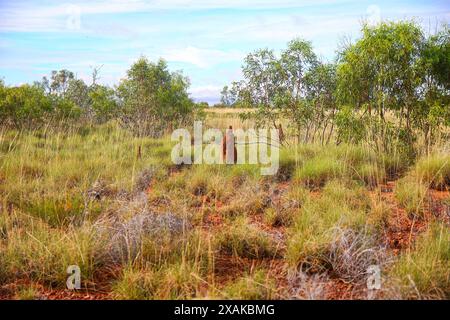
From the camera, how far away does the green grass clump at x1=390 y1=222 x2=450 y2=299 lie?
2932 mm

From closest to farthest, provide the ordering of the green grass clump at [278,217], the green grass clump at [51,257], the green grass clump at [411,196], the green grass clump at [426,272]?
the green grass clump at [426,272] < the green grass clump at [51,257] < the green grass clump at [278,217] < the green grass clump at [411,196]

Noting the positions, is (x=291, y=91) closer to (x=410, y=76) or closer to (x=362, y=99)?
(x=362, y=99)

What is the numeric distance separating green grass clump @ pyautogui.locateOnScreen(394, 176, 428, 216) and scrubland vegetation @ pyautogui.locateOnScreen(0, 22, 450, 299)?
18 millimetres

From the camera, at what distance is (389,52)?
7.13 m

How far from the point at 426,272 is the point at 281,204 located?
2276 millimetres

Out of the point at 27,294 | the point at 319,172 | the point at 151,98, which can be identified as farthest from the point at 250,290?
the point at 151,98

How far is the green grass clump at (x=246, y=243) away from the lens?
3.92 metres

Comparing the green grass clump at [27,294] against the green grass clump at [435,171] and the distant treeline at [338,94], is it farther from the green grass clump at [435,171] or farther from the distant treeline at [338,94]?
the distant treeline at [338,94]

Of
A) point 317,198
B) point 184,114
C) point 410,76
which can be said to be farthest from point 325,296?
point 184,114

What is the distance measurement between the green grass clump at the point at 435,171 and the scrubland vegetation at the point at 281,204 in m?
0.02

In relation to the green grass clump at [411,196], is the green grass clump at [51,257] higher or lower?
lower

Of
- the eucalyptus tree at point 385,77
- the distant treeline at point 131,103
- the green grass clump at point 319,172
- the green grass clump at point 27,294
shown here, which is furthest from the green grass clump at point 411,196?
the distant treeline at point 131,103

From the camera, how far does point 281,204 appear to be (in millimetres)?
5160

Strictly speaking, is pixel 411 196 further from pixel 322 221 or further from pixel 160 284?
pixel 160 284
